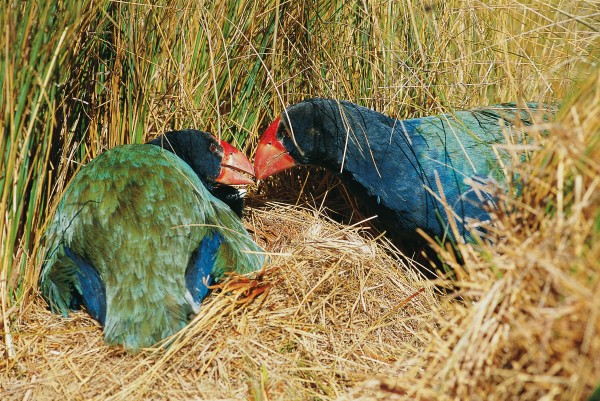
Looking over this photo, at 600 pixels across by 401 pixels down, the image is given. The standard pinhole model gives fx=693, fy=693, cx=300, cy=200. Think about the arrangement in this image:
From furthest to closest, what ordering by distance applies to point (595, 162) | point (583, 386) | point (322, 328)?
point (322, 328), point (595, 162), point (583, 386)

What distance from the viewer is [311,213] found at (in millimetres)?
3957

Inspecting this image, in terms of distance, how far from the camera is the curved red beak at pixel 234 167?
3.63 metres

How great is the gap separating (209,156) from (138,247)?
2.88 ft

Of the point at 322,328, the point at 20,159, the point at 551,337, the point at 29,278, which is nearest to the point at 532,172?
the point at 551,337

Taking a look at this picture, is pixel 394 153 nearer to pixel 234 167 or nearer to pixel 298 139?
pixel 298 139

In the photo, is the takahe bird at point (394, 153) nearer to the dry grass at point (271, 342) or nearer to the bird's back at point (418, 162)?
the bird's back at point (418, 162)

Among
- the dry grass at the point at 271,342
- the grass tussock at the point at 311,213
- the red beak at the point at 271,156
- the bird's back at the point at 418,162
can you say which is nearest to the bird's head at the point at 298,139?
the red beak at the point at 271,156

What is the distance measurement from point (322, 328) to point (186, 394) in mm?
671

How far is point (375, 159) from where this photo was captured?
11.6ft

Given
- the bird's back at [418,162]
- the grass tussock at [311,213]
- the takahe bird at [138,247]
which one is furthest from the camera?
the bird's back at [418,162]

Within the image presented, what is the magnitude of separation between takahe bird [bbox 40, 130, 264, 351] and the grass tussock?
85 mm

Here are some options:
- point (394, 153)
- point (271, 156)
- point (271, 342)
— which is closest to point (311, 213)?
point (271, 156)

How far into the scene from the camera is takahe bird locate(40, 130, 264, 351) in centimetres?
271

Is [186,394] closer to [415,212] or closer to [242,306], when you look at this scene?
[242,306]
